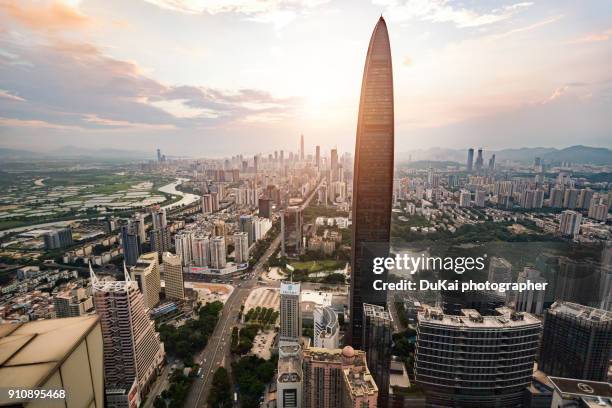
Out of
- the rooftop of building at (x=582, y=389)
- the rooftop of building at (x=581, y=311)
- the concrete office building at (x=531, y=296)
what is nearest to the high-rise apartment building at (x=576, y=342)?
the rooftop of building at (x=581, y=311)

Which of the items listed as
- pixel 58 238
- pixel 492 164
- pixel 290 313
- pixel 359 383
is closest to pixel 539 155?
pixel 492 164

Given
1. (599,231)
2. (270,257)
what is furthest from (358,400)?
(599,231)

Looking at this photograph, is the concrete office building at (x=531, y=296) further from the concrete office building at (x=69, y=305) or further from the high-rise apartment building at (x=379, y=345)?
the concrete office building at (x=69, y=305)

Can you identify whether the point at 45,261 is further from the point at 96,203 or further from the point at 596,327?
the point at 596,327

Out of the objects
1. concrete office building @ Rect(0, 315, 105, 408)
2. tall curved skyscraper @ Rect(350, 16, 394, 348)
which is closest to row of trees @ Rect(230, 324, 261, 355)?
tall curved skyscraper @ Rect(350, 16, 394, 348)

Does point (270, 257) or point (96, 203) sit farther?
point (96, 203)

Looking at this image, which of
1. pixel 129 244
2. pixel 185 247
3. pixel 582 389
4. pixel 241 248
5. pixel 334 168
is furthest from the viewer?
pixel 334 168

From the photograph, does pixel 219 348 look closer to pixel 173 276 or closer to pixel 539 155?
pixel 173 276
